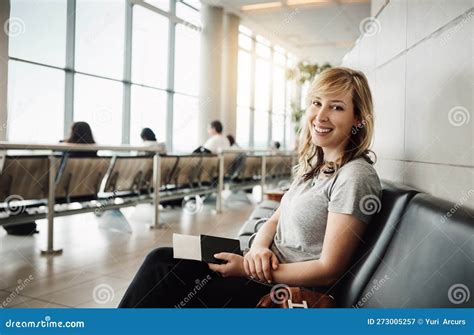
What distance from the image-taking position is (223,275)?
117cm

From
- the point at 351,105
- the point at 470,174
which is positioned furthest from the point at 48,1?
the point at 470,174

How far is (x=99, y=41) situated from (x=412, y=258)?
81.0 inches

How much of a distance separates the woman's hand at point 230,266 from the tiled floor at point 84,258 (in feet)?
3.37

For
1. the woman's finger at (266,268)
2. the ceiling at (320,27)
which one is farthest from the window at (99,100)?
the ceiling at (320,27)

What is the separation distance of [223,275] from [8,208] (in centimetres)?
208

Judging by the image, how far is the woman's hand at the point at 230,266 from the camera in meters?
1.15

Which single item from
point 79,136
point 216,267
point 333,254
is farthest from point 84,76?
point 333,254

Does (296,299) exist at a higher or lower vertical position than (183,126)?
lower

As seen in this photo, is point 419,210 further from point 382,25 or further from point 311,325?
point 382,25

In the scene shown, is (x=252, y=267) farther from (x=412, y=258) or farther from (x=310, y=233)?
(x=412, y=258)

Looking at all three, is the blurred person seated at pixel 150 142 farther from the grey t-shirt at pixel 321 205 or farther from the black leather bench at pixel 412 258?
the black leather bench at pixel 412 258

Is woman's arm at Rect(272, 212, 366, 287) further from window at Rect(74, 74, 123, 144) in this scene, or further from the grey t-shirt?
window at Rect(74, 74, 123, 144)

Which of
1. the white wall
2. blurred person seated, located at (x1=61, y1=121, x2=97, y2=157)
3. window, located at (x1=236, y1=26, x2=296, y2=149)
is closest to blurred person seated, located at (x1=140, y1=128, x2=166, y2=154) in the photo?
blurred person seated, located at (x1=61, y1=121, x2=97, y2=157)

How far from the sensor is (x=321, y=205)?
112 cm
